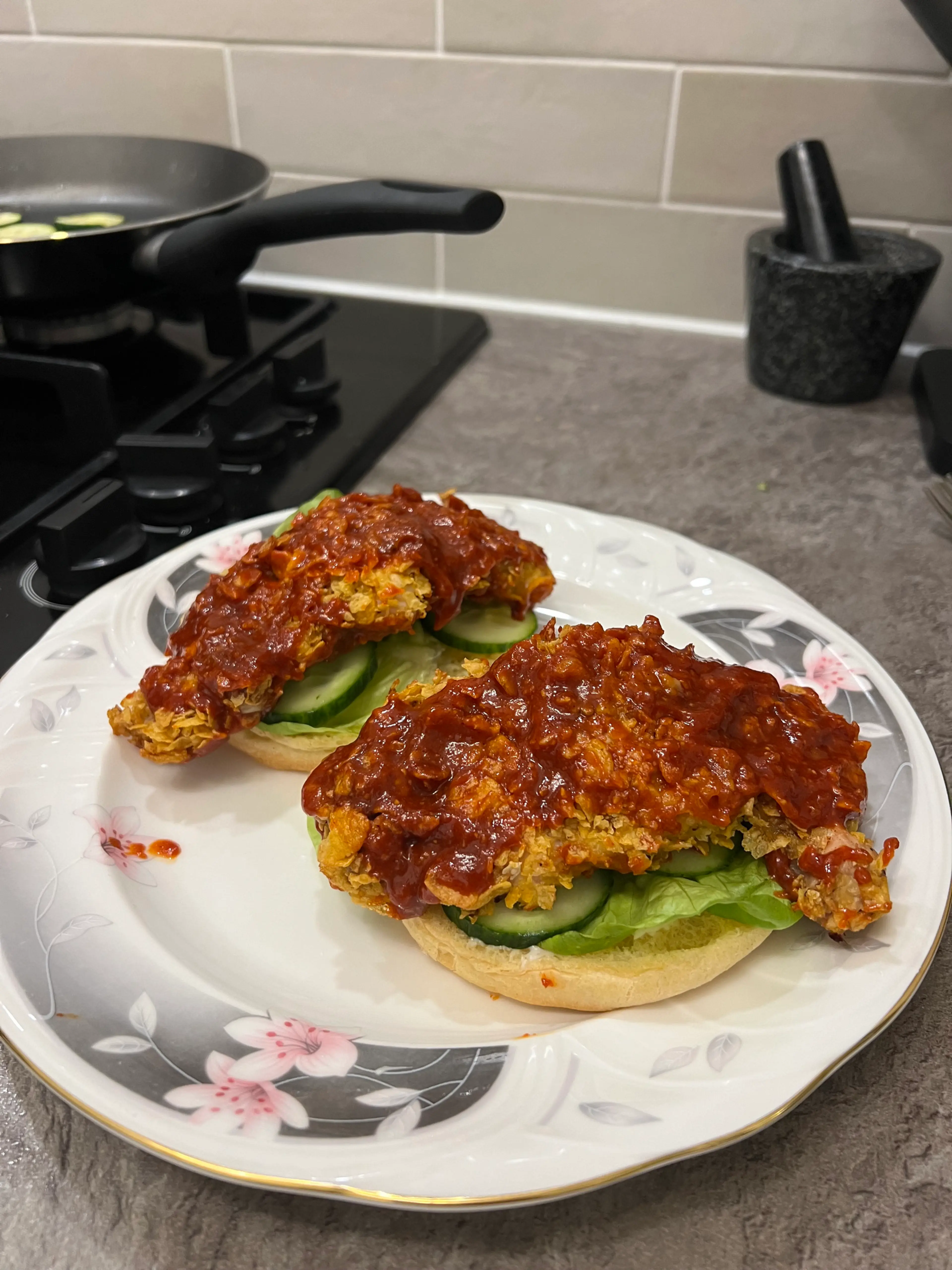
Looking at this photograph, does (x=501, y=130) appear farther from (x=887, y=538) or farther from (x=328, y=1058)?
(x=328, y=1058)

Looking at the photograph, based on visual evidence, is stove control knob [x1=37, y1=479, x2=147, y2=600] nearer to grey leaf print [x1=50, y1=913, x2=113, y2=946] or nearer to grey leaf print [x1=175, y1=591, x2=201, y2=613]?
grey leaf print [x1=175, y1=591, x2=201, y2=613]

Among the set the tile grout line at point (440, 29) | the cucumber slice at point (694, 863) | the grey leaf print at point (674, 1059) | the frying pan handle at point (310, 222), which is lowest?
the grey leaf print at point (674, 1059)

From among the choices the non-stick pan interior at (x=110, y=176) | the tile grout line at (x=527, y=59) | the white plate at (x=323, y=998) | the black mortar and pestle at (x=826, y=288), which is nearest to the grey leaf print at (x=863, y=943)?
the white plate at (x=323, y=998)

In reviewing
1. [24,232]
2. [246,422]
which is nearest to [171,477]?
[246,422]

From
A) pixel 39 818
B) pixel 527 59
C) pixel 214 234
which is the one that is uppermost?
pixel 527 59

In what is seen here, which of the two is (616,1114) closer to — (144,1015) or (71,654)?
(144,1015)

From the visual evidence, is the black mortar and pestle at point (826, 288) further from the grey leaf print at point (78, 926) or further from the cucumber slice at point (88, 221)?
the grey leaf print at point (78, 926)

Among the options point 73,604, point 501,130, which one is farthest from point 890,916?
point 501,130
